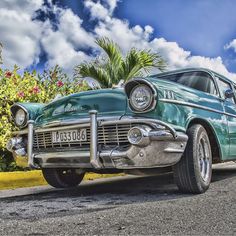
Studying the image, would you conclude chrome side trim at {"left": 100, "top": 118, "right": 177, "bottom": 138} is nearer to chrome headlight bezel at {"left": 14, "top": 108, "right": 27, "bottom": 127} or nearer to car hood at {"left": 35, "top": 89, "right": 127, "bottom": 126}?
car hood at {"left": 35, "top": 89, "right": 127, "bottom": 126}

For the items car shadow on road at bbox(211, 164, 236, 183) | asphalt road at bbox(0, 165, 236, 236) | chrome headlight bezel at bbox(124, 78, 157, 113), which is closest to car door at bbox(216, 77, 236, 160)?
car shadow on road at bbox(211, 164, 236, 183)

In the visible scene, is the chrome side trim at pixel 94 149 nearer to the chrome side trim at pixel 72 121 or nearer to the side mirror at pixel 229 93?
the chrome side trim at pixel 72 121

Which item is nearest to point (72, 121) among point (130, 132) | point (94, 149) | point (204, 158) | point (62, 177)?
point (94, 149)

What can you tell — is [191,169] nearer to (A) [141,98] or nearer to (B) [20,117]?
(A) [141,98]

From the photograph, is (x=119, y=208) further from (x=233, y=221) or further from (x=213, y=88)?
(x=213, y=88)

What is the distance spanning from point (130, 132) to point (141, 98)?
0.36 m

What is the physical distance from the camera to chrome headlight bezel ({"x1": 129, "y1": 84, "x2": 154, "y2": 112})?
142 inches

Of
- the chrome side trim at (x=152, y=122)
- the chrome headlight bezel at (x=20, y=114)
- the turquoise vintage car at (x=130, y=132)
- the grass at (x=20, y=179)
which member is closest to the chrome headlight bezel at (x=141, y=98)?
the turquoise vintage car at (x=130, y=132)

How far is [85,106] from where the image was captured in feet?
13.0

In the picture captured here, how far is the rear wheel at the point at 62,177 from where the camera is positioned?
15.4 ft

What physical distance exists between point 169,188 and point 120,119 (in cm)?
Answer: 123

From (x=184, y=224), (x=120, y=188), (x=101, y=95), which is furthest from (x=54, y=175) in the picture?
(x=184, y=224)

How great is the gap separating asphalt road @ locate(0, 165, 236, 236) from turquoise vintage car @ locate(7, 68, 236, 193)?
291 millimetres

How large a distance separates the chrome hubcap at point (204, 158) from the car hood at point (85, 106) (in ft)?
3.07
